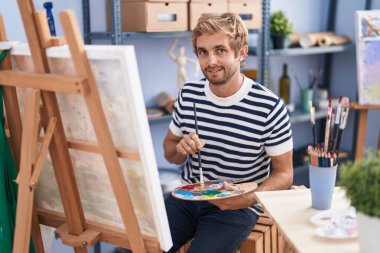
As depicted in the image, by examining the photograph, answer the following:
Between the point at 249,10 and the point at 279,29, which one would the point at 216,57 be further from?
the point at 279,29

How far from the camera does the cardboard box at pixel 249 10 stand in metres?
2.61

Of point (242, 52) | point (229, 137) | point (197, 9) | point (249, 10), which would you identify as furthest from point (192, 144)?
point (249, 10)

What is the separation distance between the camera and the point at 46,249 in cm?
177

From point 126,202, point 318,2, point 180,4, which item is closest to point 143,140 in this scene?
point 126,202

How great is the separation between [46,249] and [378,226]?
3.89ft

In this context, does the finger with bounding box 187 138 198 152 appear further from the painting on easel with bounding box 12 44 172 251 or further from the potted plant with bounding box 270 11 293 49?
the potted plant with bounding box 270 11 293 49

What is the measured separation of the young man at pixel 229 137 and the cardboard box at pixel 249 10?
2.64 feet

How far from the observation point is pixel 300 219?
1.28m

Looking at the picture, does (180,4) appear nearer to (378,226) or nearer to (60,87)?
(60,87)

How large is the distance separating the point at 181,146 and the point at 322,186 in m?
0.58

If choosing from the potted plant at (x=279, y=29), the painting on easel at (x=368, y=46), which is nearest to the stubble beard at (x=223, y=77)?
the potted plant at (x=279, y=29)

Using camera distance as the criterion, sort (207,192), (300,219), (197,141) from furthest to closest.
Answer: (197,141), (207,192), (300,219)

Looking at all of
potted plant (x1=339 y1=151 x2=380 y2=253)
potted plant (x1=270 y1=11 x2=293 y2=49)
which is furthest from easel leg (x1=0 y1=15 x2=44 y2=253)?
potted plant (x1=270 y1=11 x2=293 y2=49)

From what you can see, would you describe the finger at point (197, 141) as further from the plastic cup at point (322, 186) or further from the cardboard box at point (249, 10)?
the cardboard box at point (249, 10)
